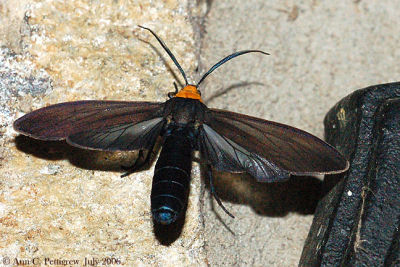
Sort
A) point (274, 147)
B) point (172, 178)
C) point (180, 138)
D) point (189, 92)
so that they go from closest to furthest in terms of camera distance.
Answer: point (172, 178) → point (274, 147) → point (180, 138) → point (189, 92)

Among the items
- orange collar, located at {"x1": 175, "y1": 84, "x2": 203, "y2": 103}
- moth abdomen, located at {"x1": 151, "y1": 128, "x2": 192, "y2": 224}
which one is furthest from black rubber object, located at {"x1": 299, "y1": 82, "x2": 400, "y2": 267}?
orange collar, located at {"x1": 175, "y1": 84, "x2": 203, "y2": 103}

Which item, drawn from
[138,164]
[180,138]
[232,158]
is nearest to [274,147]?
[232,158]

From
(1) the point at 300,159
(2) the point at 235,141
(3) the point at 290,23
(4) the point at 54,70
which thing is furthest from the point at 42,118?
(3) the point at 290,23

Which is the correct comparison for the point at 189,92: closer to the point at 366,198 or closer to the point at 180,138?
the point at 180,138

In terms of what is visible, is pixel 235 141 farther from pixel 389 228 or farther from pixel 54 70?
pixel 54 70

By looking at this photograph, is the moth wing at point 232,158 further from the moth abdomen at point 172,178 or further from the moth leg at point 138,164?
the moth leg at point 138,164

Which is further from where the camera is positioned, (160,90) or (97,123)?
(160,90)

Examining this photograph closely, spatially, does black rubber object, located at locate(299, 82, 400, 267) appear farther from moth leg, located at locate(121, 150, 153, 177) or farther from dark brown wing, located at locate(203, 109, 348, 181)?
moth leg, located at locate(121, 150, 153, 177)
